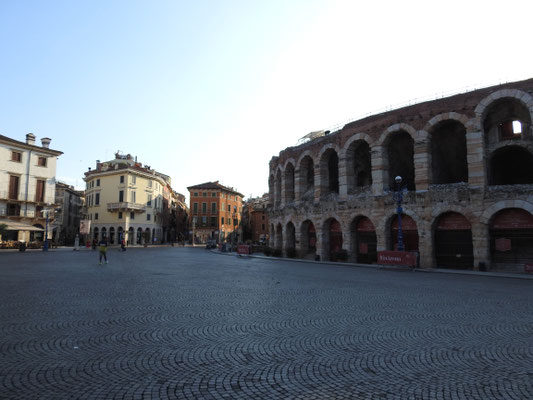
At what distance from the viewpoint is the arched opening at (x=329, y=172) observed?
103ft

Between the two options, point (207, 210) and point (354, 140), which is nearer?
point (354, 140)

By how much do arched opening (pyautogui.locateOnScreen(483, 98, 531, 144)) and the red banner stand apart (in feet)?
30.5

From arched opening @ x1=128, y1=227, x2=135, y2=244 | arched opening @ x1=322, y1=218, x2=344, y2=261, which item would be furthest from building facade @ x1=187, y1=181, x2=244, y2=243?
arched opening @ x1=322, y1=218, x2=344, y2=261

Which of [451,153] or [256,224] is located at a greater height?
[451,153]

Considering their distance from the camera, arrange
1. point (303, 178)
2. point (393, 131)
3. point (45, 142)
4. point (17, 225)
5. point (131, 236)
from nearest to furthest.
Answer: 1. point (393, 131)
2. point (303, 178)
3. point (17, 225)
4. point (45, 142)
5. point (131, 236)

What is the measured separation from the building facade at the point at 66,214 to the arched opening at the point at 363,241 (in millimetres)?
50295

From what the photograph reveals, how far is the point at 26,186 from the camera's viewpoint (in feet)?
141

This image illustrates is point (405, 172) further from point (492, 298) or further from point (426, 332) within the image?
point (426, 332)

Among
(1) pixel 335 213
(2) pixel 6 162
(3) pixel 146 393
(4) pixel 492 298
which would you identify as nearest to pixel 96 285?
(3) pixel 146 393

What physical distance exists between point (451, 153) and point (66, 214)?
226 ft

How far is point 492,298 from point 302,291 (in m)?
6.33

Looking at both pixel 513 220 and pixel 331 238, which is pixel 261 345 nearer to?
pixel 513 220

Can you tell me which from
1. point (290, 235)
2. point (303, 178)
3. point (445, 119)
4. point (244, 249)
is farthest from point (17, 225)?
point (445, 119)

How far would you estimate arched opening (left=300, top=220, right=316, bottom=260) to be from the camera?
107ft
